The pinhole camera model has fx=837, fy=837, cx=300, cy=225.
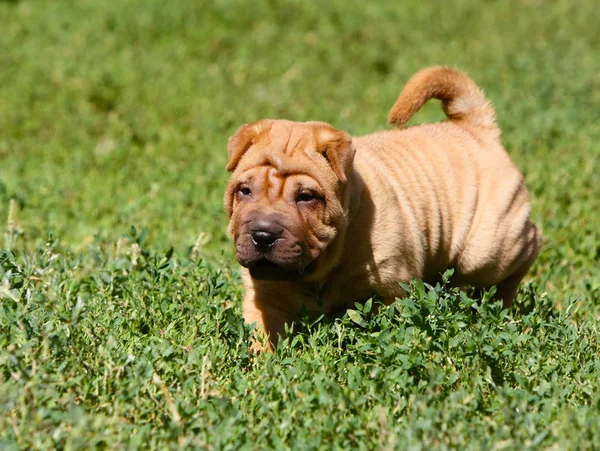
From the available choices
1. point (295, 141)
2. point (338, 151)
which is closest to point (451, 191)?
point (338, 151)

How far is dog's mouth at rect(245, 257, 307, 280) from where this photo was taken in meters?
4.06

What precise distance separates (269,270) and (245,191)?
1.50 feet

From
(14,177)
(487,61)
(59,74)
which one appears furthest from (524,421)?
(487,61)

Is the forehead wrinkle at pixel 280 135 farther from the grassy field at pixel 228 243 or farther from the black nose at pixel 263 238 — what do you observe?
the grassy field at pixel 228 243

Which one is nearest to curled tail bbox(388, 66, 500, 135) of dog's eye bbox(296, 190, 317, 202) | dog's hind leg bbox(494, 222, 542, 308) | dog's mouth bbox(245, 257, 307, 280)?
dog's hind leg bbox(494, 222, 542, 308)

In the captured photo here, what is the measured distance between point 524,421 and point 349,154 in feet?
5.29

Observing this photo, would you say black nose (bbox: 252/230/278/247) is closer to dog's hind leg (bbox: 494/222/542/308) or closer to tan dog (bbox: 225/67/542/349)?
tan dog (bbox: 225/67/542/349)

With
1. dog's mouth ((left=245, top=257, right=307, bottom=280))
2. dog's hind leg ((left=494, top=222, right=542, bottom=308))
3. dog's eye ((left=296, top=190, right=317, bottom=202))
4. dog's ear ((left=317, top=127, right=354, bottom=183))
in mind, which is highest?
dog's ear ((left=317, top=127, right=354, bottom=183))

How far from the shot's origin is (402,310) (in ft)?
13.6

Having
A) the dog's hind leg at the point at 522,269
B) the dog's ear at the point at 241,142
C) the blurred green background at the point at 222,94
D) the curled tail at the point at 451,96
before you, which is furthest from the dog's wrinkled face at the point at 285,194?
the dog's hind leg at the point at 522,269

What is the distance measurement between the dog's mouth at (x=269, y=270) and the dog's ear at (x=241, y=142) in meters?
0.61

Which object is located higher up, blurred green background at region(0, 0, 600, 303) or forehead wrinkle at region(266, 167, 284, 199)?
forehead wrinkle at region(266, 167, 284, 199)

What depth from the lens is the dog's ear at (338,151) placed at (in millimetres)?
4223

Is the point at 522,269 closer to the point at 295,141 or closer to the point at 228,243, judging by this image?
the point at 295,141
